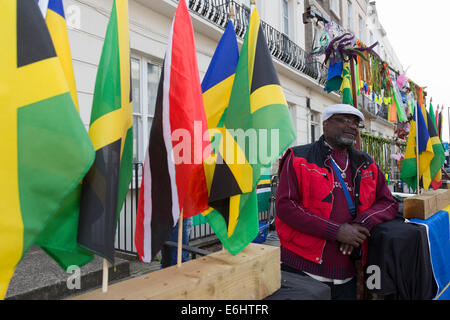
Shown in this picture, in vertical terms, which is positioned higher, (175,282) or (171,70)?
(171,70)

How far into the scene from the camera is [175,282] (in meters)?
1.19

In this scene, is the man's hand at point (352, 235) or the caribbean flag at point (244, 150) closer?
the caribbean flag at point (244, 150)

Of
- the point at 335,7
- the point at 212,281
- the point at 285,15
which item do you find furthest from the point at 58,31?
the point at 335,7

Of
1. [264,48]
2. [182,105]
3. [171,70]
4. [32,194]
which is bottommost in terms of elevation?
[32,194]

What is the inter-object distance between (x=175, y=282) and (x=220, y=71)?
3.86 ft

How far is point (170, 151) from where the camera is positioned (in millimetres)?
1449

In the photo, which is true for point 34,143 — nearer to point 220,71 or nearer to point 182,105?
point 182,105

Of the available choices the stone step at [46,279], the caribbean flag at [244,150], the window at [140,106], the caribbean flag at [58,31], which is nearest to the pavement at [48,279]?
the stone step at [46,279]

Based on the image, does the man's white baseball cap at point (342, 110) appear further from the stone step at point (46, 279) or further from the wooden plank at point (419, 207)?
the stone step at point (46, 279)

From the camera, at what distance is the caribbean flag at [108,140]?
46.3 inches

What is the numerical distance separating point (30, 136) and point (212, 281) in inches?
33.9

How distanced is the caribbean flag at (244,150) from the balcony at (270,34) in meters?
4.28

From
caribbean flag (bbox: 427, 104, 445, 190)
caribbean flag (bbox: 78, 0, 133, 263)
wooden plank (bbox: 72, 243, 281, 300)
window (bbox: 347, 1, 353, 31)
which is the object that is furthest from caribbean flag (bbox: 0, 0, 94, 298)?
window (bbox: 347, 1, 353, 31)
